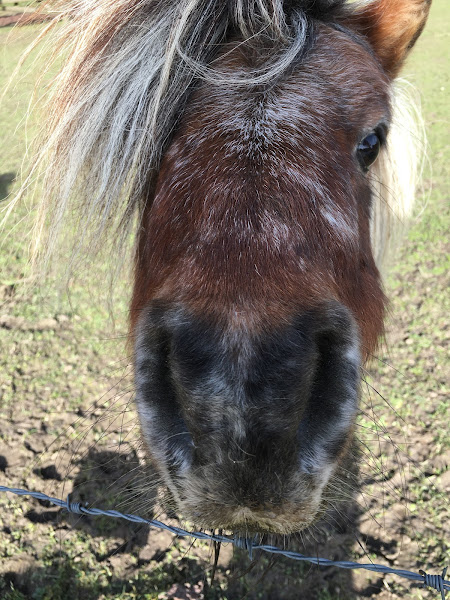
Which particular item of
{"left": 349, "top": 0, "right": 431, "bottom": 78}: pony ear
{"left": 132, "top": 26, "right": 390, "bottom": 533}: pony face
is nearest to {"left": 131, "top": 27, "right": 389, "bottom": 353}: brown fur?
{"left": 132, "top": 26, "right": 390, "bottom": 533}: pony face

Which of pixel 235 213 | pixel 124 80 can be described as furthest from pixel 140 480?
pixel 124 80

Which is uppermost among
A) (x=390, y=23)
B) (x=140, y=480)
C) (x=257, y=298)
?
(x=390, y=23)

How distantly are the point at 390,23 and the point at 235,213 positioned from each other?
156 cm

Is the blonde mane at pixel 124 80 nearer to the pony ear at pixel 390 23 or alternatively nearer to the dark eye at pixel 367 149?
the pony ear at pixel 390 23

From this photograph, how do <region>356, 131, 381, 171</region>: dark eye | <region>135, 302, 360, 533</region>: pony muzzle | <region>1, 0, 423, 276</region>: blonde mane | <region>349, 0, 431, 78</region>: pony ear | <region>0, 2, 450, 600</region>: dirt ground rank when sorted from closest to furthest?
<region>135, 302, 360, 533</region>: pony muzzle, <region>1, 0, 423, 276</region>: blonde mane, <region>356, 131, 381, 171</region>: dark eye, <region>349, 0, 431, 78</region>: pony ear, <region>0, 2, 450, 600</region>: dirt ground

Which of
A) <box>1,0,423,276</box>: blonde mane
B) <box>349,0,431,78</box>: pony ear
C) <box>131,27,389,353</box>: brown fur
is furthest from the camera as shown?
<box>349,0,431,78</box>: pony ear

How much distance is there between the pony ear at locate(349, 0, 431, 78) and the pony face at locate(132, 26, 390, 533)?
2.13 ft

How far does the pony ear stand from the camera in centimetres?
217

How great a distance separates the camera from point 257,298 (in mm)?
1237

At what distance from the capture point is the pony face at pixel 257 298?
1.16 m

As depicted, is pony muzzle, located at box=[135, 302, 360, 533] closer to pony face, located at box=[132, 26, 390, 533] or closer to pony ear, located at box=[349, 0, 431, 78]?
pony face, located at box=[132, 26, 390, 533]

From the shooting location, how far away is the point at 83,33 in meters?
1.78

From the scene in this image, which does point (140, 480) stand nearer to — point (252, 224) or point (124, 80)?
point (252, 224)

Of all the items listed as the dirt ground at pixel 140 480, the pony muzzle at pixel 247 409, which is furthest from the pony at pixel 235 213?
the dirt ground at pixel 140 480
